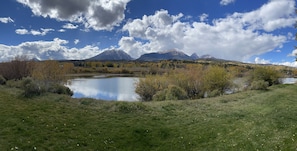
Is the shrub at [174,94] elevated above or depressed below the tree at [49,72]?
below

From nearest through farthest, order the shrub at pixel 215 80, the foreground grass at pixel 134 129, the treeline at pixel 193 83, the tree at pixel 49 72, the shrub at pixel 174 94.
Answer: the foreground grass at pixel 134 129
the shrub at pixel 174 94
the treeline at pixel 193 83
the shrub at pixel 215 80
the tree at pixel 49 72

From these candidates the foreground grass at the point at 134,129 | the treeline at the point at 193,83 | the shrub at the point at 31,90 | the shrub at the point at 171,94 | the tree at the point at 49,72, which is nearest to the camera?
the foreground grass at the point at 134,129

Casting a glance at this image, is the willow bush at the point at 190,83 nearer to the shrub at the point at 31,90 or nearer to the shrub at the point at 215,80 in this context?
Result: the shrub at the point at 215,80

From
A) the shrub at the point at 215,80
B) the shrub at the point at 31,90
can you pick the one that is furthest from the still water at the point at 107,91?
the shrub at the point at 31,90

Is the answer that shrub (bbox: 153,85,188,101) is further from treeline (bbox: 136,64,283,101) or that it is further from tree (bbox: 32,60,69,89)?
tree (bbox: 32,60,69,89)

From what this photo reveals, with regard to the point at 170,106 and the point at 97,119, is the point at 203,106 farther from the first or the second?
the point at 97,119

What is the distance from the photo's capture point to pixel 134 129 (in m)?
15.8

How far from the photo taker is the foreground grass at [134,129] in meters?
12.3

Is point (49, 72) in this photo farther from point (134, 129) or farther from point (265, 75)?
point (265, 75)

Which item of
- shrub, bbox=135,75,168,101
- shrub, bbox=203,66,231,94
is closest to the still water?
shrub, bbox=135,75,168,101

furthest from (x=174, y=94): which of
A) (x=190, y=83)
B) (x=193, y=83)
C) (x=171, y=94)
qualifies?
(x=193, y=83)

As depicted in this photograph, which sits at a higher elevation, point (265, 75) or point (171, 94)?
point (265, 75)

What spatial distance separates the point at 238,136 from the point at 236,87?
37.4m

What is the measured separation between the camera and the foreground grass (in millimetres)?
12312
